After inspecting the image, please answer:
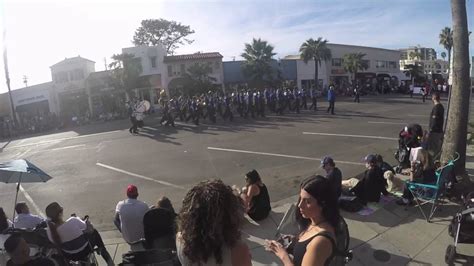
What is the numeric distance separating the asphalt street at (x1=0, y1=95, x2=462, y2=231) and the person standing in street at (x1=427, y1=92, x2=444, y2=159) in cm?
140

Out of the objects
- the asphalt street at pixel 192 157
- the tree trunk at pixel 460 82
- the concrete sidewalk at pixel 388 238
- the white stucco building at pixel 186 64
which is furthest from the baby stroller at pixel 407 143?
the white stucco building at pixel 186 64

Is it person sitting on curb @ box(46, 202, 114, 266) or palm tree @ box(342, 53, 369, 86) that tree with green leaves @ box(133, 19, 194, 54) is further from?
person sitting on curb @ box(46, 202, 114, 266)

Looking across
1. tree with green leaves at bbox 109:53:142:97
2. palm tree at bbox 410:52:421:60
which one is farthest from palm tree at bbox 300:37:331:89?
palm tree at bbox 410:52:421:60

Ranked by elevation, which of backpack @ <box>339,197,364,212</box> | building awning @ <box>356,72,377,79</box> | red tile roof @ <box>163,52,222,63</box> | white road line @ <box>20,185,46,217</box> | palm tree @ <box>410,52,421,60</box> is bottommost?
white road line @ <box>20,185,46,217</box>

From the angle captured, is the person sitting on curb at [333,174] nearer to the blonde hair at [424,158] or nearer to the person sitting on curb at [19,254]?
the blonde hair at [424,158]

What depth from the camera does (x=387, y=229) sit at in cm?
629

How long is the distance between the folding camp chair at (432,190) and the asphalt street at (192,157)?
8.47 ft

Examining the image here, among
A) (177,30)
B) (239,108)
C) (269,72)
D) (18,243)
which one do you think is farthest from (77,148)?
(177,30)

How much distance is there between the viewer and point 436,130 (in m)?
9.84

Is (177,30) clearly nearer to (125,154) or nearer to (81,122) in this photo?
(81,122)

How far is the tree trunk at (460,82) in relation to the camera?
7.88m

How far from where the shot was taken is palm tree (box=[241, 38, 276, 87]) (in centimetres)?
4484

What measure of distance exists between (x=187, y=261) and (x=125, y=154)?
42.9ft

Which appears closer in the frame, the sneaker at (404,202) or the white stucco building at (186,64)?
the sneaker at (404,202)
